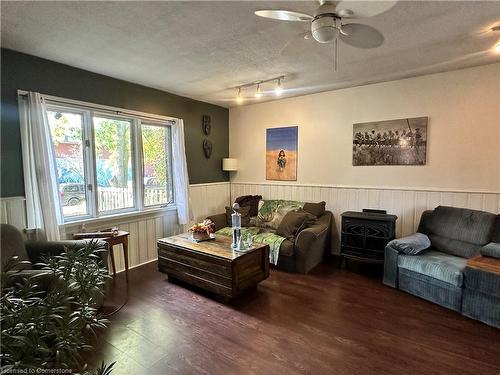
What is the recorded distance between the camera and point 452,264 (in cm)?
261

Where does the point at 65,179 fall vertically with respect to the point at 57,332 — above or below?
above

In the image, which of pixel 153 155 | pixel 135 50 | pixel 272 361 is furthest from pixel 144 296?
pixel 135 50

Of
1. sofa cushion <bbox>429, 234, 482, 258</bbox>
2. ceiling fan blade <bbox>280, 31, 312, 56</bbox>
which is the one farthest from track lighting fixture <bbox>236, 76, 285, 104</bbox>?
sofa cushion <bbox>429, 234, 482, 258</bbox>

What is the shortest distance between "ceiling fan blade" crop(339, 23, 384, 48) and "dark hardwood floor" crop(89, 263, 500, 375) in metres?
2.28

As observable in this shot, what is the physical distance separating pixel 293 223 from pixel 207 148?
2.24 meters

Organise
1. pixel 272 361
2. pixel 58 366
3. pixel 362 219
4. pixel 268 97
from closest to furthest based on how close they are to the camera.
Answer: pixel 58 366 → pixel 272 361 → pixel 362 219 → pixel 268 97

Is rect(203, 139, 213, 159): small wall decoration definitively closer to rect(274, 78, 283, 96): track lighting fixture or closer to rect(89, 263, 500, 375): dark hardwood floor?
rect(274, 78, 283, 96): track lighting fixture

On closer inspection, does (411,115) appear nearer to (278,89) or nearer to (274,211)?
(278,89)

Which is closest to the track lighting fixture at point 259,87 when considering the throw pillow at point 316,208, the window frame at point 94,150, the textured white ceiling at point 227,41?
the textured white ceiling at point 227,41

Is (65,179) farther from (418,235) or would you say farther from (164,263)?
(418,235)

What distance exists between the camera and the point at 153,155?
4.15 m

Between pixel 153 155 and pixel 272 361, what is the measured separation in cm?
327

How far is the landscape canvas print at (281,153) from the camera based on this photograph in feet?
15.0

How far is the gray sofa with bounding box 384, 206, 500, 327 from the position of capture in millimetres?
2352
